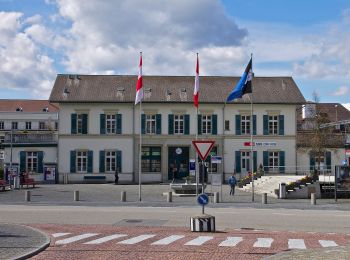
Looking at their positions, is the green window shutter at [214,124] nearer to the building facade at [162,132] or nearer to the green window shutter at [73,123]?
the building facade at [162,132]

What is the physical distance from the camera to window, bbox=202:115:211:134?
5516 cm

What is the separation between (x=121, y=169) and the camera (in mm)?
54438

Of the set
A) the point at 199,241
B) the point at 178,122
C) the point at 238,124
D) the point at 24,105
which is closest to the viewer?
the point at 199,241

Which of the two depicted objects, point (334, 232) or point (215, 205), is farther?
point (215, 205)

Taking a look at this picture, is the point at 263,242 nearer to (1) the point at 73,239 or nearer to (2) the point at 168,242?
(2) the point at 168,242

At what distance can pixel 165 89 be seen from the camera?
57156 millimetres

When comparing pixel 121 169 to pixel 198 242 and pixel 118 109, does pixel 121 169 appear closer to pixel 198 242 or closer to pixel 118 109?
pixel 118 109

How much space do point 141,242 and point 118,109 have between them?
1616 inches

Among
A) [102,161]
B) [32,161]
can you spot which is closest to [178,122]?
[102,161]

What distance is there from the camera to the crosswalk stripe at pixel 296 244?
13.8 metres

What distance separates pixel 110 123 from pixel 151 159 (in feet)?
17.3

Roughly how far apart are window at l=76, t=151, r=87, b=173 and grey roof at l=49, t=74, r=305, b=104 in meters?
5.03

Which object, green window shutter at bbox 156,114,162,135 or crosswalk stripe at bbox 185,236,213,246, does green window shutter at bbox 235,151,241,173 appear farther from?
crosswalk stripe at bbox 185,236,213,246

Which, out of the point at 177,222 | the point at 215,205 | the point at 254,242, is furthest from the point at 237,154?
the point at 254,242
